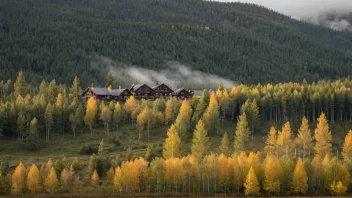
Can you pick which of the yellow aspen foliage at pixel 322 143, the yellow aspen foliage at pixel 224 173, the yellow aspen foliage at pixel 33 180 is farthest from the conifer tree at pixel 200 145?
the yellow aspen foliage at pixel 33 180

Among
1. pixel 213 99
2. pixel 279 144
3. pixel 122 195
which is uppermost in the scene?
pixel 213 99

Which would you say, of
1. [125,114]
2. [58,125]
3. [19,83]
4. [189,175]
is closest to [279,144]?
[189,175]

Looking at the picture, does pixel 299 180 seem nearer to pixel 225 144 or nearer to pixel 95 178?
pixel 225 144

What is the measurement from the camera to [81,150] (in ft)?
339

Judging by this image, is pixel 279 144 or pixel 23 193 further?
pixel 279 144

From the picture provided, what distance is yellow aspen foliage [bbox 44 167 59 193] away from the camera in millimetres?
76375

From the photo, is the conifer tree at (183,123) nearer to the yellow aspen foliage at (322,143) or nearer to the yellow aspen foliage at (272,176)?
the yellow aspen foliage at (322,143)

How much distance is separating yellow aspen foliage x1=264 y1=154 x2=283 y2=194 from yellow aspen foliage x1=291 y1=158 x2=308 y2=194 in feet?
8.70

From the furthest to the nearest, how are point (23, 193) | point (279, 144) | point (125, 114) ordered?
point (125, 114), point (279, 144), point (23, 193)

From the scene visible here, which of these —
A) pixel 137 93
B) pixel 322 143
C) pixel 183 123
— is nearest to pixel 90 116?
pixel 183 123

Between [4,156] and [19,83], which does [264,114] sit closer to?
[4,156]

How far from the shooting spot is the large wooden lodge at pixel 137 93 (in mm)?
159875

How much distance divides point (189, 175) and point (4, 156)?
4514cm

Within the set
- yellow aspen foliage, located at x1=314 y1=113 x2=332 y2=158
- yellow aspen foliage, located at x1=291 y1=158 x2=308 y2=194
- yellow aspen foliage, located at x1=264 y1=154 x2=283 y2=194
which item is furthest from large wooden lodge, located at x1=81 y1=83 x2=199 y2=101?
yellow aspen foliage, located at x1=291 y1=158 x2=308 y2=194
